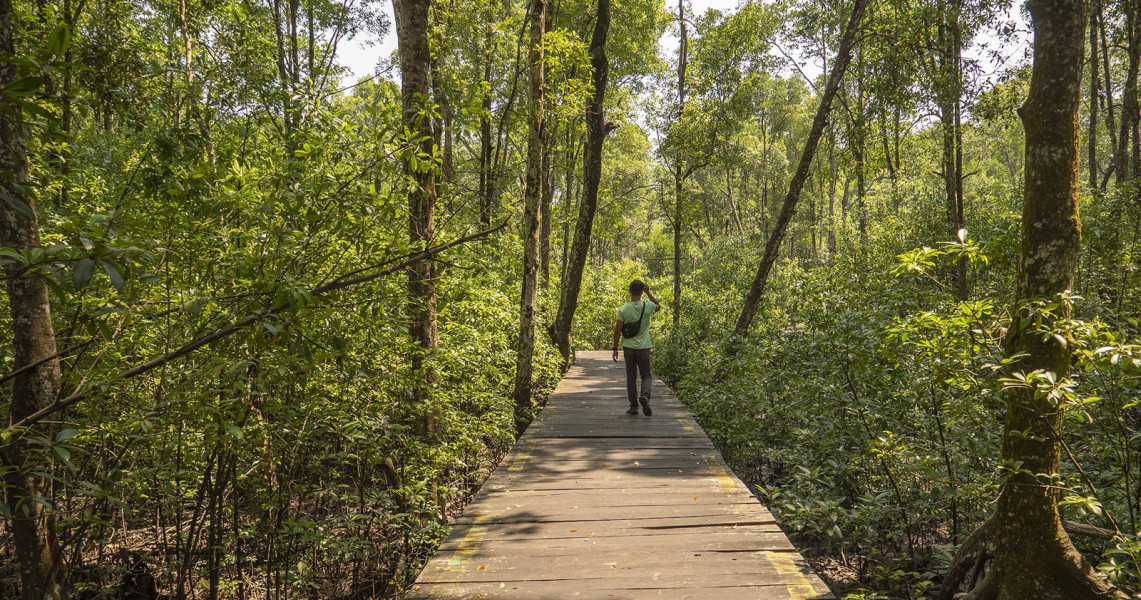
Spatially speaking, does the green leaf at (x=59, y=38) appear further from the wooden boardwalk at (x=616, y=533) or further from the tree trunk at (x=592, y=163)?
the tree trunk at (x=592, y=163)

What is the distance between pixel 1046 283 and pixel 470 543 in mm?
4248

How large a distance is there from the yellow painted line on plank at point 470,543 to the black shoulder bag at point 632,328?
375 centimetres

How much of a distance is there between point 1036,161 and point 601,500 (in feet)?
13.4

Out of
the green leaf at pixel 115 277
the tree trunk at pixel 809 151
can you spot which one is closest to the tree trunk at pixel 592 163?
the tree trunk at pixel 809 151

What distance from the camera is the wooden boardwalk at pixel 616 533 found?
3363 mm

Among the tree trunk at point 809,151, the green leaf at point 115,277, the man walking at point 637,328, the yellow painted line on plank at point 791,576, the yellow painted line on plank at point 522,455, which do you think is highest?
the tree trunk at point 809,151

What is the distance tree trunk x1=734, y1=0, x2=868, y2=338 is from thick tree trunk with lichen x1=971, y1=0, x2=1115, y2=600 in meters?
6.93

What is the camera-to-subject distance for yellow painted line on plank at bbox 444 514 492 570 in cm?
370

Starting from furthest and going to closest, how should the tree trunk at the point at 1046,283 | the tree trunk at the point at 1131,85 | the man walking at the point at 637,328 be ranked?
1. the tree trunk at the point at 1131,85
2. the man walking at the point at 637,328
3. the tree trunk at the point at 1046,283

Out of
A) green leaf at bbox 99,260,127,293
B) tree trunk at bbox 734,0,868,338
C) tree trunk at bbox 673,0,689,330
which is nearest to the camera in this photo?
green leaf at bbox 99,260,127,293

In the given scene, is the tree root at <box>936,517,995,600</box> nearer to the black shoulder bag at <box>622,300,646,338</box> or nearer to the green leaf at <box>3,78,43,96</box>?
the black shoulder bag at <box>622,300,646,338</box>

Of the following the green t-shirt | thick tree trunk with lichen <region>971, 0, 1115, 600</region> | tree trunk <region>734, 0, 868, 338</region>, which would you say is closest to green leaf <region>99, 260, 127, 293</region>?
thick tree trunk with lichen <region>971, 0, 1115, 600</region>

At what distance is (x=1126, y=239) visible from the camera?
891 cm

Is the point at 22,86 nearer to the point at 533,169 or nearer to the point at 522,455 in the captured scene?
the point at 522,455
